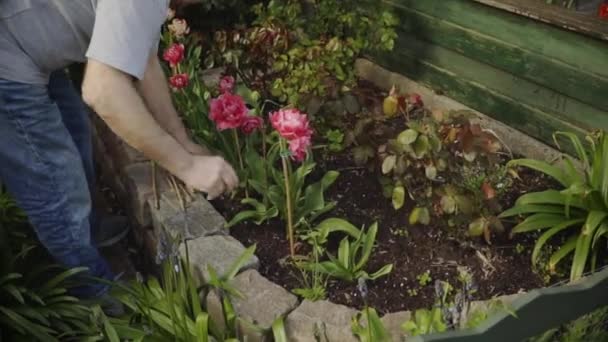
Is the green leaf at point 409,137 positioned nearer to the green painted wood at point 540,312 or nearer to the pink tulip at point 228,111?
the pink tulip at point 228,111

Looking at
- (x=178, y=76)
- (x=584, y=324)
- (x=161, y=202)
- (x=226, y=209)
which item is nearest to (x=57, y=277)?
(x=161, y=202)

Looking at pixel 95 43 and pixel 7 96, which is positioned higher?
pixel 95 43

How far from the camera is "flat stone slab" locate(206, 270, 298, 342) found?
8.55 feet

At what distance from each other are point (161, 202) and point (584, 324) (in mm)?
1625

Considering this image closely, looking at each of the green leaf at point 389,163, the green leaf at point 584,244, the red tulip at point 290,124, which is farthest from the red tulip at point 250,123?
the green leaf at point 584,244

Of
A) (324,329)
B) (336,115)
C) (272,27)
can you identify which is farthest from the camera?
(272,27)

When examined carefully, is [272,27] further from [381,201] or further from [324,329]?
[324,329]

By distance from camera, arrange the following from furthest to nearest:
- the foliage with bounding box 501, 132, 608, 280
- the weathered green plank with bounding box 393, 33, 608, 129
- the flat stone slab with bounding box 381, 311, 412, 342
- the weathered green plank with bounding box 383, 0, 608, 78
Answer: the weathered green plank with bounding box 393, 33, 608, 129 → the weathered green plank with bounding box 383, 0, 608, 78 → the foliage with bounding box 501, 132, 608, 280 → the flat stone slab with bounding box 381, 311, 412, 342

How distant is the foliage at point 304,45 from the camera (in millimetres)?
3412

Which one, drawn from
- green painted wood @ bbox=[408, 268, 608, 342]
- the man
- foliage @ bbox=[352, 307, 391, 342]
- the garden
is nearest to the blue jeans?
the man

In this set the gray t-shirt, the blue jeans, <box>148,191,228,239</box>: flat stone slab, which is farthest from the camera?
<box>148,191,228,239</box>: flat stone slab

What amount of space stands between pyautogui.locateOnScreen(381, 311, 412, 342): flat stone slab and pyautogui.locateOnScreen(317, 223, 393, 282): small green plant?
202 mm

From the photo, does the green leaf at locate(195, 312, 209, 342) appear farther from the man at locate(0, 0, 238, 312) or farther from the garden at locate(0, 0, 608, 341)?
the man at locate(0, 0, 238, 312)

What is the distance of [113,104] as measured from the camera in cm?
217
